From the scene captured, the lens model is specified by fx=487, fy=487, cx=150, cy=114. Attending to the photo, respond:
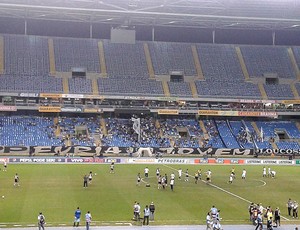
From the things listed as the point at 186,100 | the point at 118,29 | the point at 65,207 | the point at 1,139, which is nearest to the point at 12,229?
the point at 65,207

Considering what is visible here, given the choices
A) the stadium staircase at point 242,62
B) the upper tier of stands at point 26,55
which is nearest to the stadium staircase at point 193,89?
the stadium staircase at point 242,62

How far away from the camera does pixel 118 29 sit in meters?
91.8

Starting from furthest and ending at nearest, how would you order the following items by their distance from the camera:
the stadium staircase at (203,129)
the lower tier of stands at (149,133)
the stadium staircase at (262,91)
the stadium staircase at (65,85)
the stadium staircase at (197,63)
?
the stadium staircase at (197,63) < the stadium staircase at (262,91) < the stadium staircase at (203,129) < the stadium staircase at (65,85) < the lower tier of stands at (149,133)

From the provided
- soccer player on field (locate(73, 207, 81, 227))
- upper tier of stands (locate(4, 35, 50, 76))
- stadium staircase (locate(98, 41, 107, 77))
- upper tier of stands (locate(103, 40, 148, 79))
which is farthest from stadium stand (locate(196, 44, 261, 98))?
soccer player on field (locate(73, 207, 81, 227))

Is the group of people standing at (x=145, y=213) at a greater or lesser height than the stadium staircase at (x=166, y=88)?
lesser

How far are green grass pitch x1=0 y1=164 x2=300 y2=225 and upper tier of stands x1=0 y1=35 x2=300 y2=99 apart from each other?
1174 inches

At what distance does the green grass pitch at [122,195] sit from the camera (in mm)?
31844

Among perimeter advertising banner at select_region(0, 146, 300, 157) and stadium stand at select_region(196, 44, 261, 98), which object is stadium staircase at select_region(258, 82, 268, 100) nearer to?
stadium stand at select_region(196, 44, 261, 98)

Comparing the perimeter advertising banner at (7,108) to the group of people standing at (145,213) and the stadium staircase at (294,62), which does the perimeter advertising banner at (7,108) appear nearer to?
the group of people standing at (145,213)

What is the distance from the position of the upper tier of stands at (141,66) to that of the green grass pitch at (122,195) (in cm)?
2982

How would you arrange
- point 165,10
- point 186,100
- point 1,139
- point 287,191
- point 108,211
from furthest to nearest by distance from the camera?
1. point 186,100
2. point 165,10
3. point 1,139
4. point 287,191
5. point 108,211

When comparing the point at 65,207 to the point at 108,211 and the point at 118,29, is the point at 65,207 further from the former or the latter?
the point at 118,29

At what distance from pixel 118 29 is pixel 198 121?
76.2 ft

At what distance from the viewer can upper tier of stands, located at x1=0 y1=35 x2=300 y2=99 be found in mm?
83250
